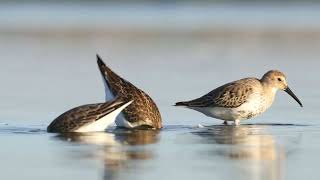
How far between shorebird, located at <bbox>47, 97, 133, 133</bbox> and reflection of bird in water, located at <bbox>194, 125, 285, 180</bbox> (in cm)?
115

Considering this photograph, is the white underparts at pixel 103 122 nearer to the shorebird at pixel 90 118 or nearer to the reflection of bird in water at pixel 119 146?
the shorebird at pixel 90 118

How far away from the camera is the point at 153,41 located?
35250mm

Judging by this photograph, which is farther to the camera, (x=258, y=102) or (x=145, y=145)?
(x=258, y=102)

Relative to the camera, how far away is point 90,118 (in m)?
16.1

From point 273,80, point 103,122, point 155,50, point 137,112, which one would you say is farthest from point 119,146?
point 155,50

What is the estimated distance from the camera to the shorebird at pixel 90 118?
16078 mm

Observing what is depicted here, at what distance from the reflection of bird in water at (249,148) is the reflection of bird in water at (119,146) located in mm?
793

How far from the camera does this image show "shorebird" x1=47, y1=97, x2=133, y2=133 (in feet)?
52.7

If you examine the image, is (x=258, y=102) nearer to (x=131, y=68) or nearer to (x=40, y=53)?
(x=131, y=68)

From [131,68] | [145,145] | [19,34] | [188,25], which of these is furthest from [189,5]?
[145,145]

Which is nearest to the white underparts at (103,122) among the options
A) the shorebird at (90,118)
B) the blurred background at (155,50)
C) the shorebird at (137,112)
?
the shorebird at (90,118)

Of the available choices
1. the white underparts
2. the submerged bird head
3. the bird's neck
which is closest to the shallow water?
the white underparts

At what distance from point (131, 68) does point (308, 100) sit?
700cm

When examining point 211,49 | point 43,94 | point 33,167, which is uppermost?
point 211,49
